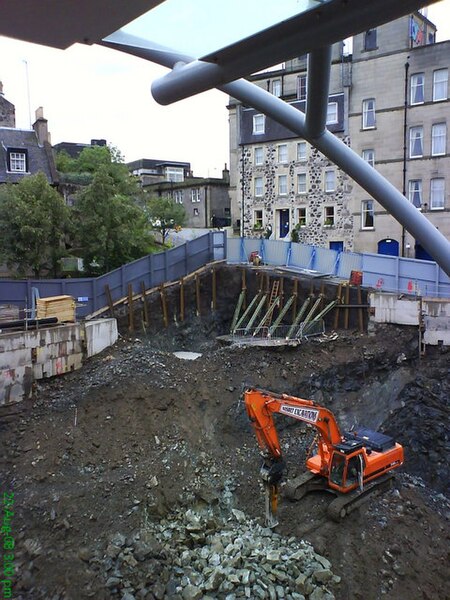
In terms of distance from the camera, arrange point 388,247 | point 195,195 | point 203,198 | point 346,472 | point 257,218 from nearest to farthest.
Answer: point 346,472 → point 388,247 → point 257,218 → point 203,198 → point 195,195

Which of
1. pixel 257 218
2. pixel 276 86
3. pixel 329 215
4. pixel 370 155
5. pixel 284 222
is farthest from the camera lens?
pixel 257 218

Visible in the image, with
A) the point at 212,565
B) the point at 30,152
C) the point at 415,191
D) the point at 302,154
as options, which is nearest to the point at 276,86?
the point at 302,154

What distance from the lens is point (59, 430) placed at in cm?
1501

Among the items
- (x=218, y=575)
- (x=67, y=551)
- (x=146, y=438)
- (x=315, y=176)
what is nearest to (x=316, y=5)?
(x=218, y=575)

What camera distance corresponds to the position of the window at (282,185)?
35375 mm

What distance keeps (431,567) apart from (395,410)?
7089mm

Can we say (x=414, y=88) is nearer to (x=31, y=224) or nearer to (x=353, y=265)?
(x=353, y=265)

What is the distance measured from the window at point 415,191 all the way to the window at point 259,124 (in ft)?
36.4

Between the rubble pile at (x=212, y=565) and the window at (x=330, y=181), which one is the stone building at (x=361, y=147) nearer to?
the window at (x=330, y=181)

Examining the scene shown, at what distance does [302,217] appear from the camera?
34.9 m

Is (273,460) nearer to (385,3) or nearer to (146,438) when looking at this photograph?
(146,438)

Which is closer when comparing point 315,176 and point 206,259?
point 206,259

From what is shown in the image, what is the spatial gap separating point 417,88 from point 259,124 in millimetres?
10756

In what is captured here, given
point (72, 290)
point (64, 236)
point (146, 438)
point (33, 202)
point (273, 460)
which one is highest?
point (33, 202)
